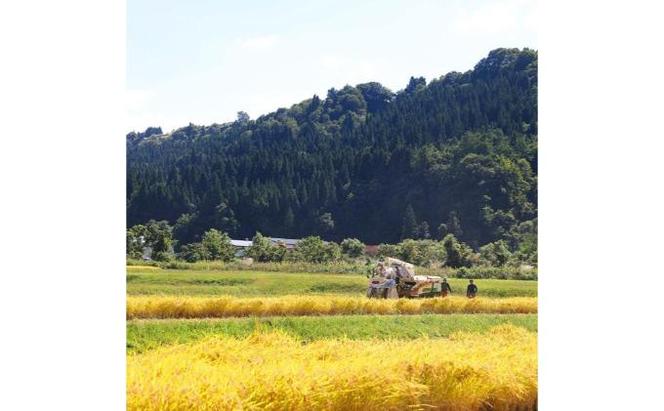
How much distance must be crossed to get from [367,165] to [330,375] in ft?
7.79

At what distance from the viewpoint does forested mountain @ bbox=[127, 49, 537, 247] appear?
4910 millimetres

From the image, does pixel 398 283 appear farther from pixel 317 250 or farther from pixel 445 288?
pixel 317 250

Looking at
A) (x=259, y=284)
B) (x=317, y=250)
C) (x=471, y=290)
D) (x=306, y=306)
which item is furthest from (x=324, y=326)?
(x=471, y=290)

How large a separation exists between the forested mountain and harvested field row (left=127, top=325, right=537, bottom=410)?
3.67ft

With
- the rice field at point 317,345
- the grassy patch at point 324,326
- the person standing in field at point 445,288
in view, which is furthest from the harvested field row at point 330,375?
the person standing in field at point 445,288

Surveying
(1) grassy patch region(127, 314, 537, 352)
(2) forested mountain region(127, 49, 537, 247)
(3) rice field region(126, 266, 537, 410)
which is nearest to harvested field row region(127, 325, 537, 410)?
(3) rice field region(126, 266, 537, 410)

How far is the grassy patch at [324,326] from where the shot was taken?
4.20 m

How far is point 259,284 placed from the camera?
4.95 metres

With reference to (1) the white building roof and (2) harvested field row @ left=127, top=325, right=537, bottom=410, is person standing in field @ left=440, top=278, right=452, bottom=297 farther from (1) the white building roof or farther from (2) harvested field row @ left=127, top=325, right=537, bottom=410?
(1) the white building roof

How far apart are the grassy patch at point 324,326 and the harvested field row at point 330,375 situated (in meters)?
0.12
